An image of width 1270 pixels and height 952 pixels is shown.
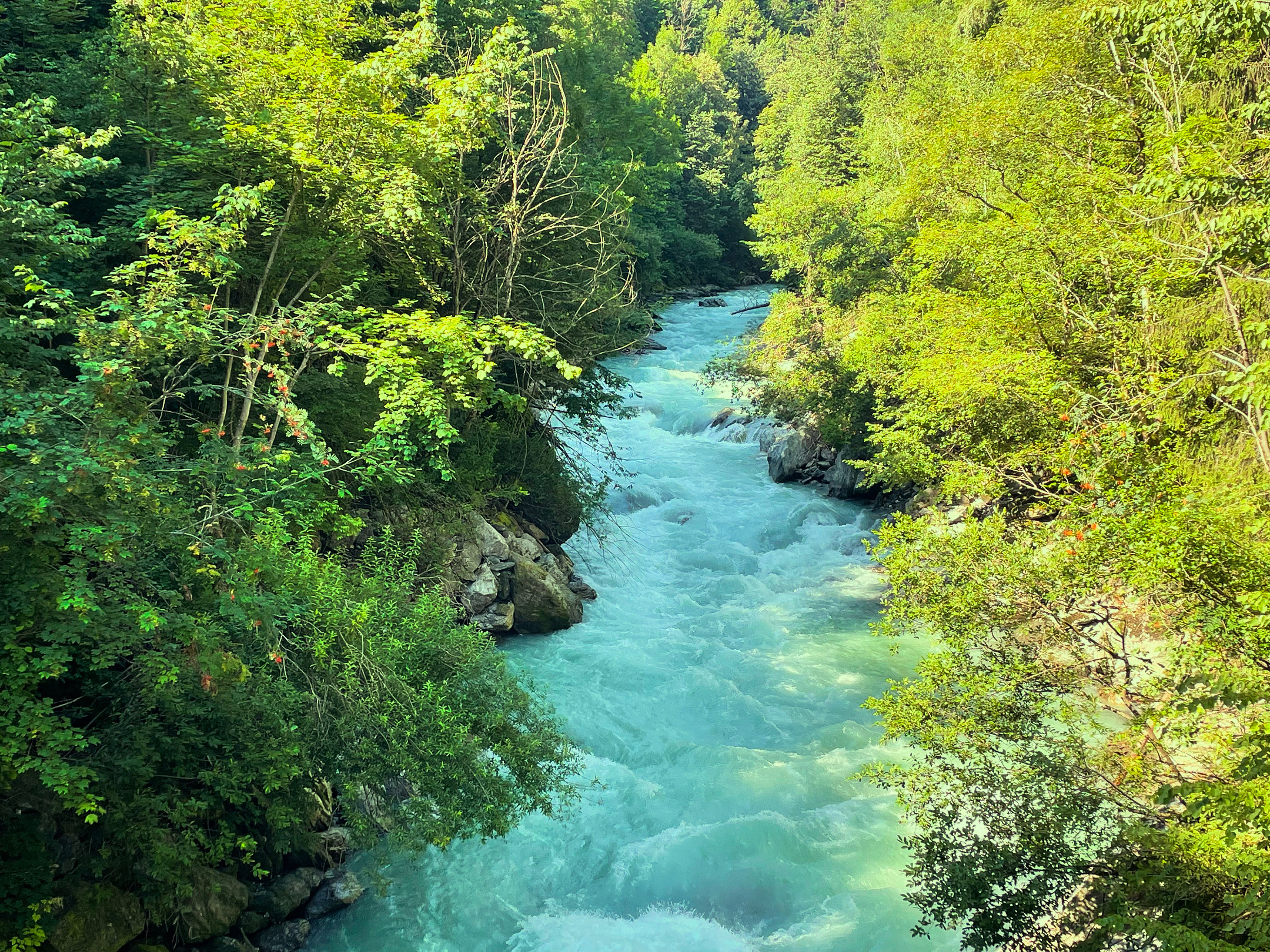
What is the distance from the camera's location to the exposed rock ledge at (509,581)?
11.8 metres

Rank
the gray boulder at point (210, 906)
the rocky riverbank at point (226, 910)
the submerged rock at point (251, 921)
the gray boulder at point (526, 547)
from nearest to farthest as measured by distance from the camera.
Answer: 1. the rocky riverbank at point (226, 910)
2. the gray boulder at point (210, 906)
3. the submerged rock at point (251, 921)
4. the gray boulder at point (526, 547)

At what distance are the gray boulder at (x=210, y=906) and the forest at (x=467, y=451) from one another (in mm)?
81

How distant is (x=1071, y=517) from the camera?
7.62m

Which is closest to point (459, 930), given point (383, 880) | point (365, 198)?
point (383, 880)

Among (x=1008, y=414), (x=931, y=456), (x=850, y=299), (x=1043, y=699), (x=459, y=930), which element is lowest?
(x=459, y=930)

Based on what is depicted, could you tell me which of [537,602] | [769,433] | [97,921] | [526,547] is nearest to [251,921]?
[97,921]

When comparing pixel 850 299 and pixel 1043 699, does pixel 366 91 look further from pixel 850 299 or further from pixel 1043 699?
pixel 850 299

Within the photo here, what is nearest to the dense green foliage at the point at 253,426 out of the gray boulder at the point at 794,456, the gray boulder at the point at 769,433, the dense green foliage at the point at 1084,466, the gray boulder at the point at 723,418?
the dense green foliage at the point at 1084,466

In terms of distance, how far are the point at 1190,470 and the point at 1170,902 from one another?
18.4ft

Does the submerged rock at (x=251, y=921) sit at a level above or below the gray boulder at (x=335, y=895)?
above

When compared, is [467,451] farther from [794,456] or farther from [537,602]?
[794,456]

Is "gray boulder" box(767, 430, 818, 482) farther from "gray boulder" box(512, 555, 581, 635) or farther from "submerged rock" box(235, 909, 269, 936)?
"submerged rock" box(235, 909, 269, 936)

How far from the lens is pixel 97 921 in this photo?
562cm

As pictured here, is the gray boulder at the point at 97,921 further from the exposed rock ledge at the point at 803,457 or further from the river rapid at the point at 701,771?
the exposed rock ledge at the point at 803,457
